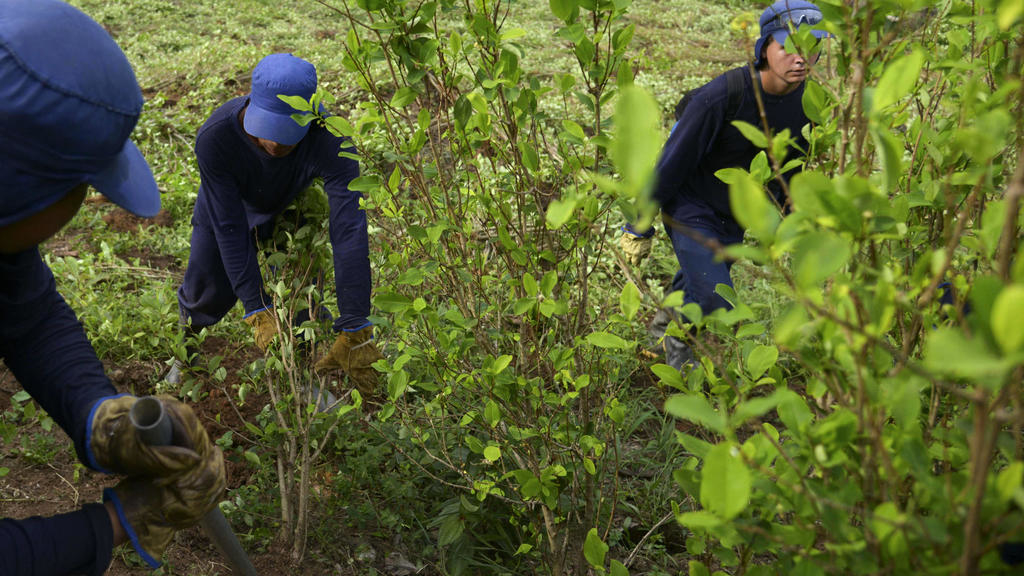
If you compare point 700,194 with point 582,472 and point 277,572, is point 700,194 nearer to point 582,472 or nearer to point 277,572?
point 582,472

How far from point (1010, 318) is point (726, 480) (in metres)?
0.35

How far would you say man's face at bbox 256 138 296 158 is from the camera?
274 cm

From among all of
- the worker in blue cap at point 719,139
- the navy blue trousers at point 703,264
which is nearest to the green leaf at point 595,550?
the worker in blue cap at point 719,139

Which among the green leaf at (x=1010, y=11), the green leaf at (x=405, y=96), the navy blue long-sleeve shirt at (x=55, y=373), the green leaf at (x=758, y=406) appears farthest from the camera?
the green leaf at (x=405, y=96)

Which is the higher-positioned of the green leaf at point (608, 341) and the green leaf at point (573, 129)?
the green leaf at point (573, 129)

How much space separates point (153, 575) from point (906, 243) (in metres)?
2.28

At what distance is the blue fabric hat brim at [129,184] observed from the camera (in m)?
1.46

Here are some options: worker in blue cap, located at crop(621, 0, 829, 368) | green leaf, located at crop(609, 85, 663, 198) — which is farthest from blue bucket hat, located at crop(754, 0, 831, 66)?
green leaf, located at crop(609, 85, 663, 198)

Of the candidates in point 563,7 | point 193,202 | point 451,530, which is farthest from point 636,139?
point 193,202

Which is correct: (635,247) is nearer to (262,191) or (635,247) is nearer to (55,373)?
(262,191)

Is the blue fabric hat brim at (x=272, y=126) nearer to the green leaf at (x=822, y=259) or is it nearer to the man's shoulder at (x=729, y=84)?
the man's shoulder at (x=729, y=84)

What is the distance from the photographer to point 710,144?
300 centimetres

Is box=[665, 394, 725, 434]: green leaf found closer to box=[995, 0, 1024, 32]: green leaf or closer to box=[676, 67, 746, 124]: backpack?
box=[995, 0, 1024, 32]: green leaf

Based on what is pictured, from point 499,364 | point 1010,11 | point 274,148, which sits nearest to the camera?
point 1010,11
